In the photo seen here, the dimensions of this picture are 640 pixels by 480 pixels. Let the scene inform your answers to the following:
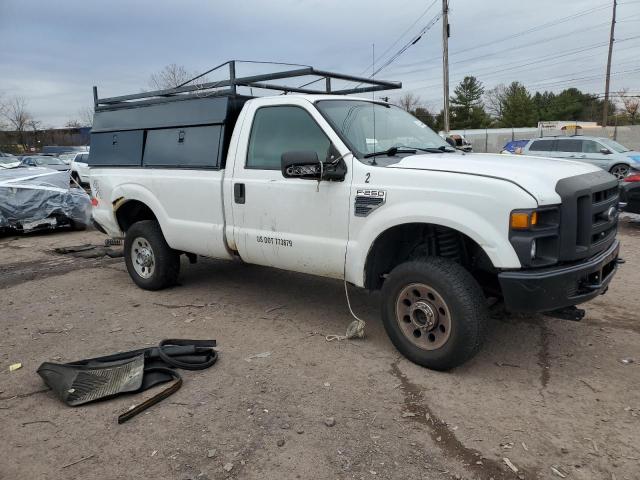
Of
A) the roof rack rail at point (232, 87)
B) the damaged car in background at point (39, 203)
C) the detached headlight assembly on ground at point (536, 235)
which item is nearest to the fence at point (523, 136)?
the damaged car in background at point (39, 203)

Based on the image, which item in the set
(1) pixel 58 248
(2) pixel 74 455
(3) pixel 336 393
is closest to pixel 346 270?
(3) pixel 336 393

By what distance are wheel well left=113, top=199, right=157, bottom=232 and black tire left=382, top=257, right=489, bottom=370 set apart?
342 cm

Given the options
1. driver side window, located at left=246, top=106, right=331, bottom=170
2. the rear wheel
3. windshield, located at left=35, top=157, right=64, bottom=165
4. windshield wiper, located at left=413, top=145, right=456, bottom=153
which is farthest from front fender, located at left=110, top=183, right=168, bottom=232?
windshield, located at left=35, top=157, right=64, bottom=165

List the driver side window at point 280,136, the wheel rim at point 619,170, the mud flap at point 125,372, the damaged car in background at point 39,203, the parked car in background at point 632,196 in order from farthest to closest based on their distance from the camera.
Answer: the wheel rim at point 619,170 → the damaged car in background at point 39,203 → the parked car in background at point 632,196 → the driver side window at point 280,136 → the mud flap at point 125,372

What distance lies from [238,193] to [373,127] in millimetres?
1361

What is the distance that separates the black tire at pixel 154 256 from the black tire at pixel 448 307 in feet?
9.58

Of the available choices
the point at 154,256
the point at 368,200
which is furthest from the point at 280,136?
the point at 154,256

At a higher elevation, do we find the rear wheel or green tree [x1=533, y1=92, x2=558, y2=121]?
green tree [x1=533, y1=92, x2=558, y2=121]

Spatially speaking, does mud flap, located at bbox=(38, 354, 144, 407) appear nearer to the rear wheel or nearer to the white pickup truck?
the white pickup truck

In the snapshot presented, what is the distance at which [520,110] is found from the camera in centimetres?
6888

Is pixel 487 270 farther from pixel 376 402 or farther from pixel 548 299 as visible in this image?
pixel 376 402

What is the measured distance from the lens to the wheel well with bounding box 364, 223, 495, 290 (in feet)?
12.4

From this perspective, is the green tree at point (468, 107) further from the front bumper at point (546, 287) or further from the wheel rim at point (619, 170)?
the front bumper at point (546, 287)

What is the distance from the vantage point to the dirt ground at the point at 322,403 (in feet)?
8.91
